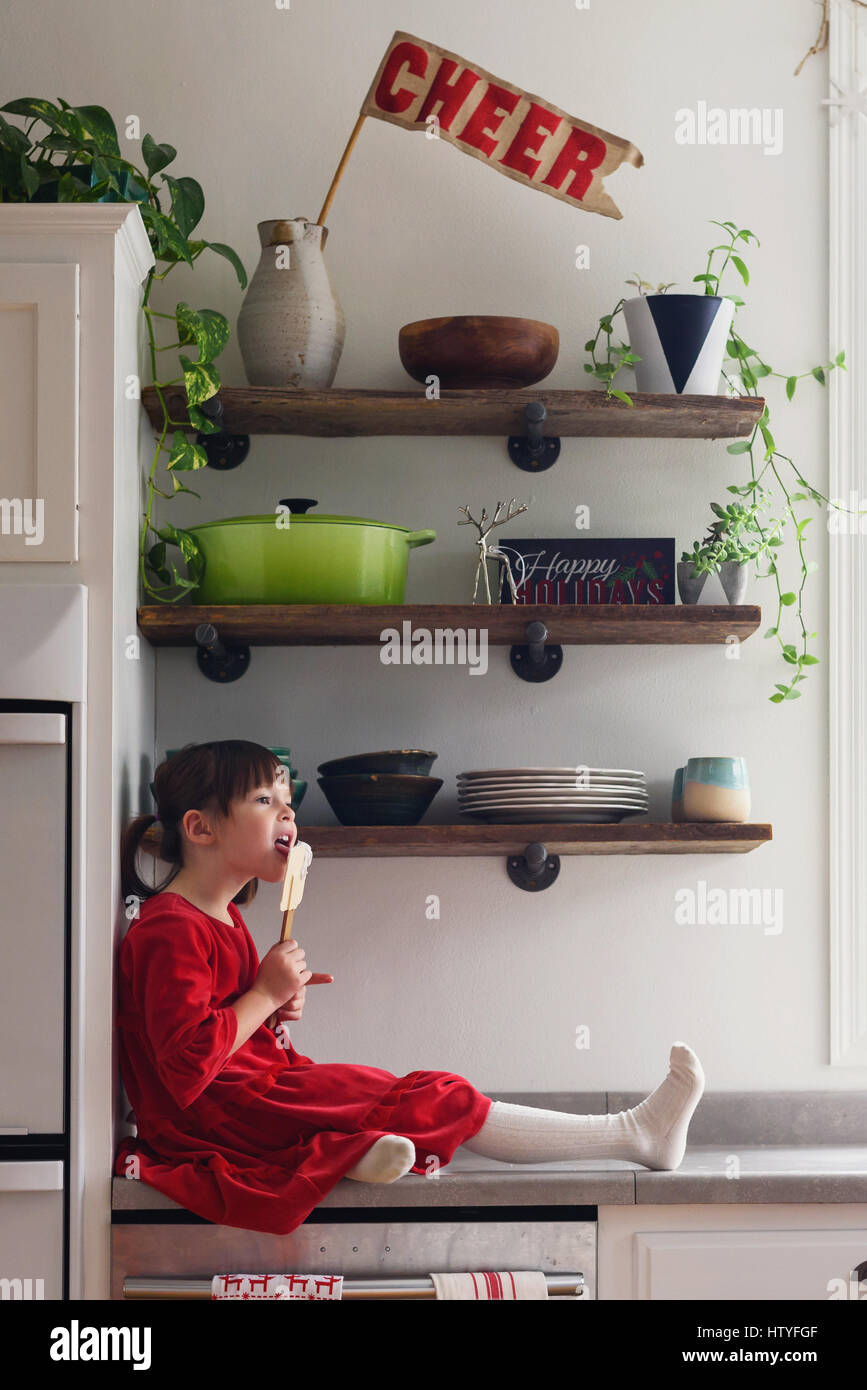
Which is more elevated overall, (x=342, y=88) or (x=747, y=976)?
(x=342, y=88)

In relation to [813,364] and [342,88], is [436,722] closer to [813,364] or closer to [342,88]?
[813,364]

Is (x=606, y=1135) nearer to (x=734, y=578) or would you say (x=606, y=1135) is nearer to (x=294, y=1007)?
(x=294, y=1007)

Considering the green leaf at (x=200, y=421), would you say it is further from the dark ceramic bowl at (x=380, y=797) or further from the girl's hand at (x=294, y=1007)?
the girl's hand at (x=294, y=1007)

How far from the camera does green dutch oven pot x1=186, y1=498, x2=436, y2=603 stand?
217 centimetres

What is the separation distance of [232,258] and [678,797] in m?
1.12

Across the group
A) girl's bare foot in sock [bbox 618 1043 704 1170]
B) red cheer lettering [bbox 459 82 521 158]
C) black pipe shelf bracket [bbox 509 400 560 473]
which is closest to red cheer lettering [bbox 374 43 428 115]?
red cheer lettering [bbox 459 82 521 158]

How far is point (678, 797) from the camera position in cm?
226

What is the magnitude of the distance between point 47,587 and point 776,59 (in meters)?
1.58

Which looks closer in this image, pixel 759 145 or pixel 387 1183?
pixel 387 1183

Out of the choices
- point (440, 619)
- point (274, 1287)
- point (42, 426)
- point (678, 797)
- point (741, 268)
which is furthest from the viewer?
point (741, 268)

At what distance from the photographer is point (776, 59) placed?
97.4 inches

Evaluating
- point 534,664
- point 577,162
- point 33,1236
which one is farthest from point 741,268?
point 33,1236
